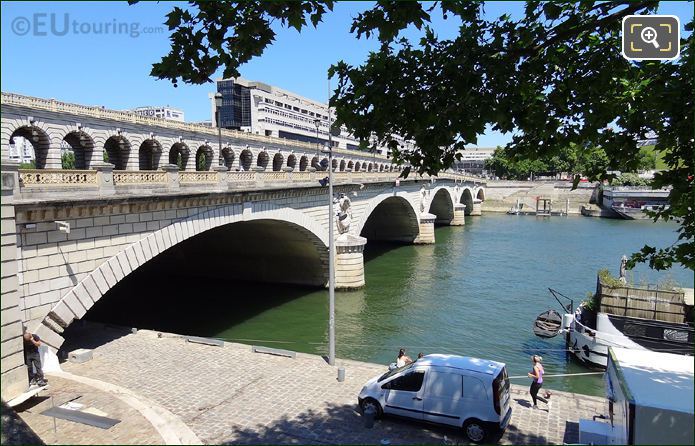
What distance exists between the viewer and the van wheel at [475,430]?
9.76 m

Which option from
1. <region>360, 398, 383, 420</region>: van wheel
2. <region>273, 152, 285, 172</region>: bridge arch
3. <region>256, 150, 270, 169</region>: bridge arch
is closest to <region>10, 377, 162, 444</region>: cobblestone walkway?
<region>360, 398, 383, 420</region>: van wheel

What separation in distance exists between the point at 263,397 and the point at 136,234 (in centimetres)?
690

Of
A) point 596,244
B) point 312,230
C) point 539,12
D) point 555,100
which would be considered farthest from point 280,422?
point 596,244

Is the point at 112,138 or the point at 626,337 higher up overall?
the point at 112,138

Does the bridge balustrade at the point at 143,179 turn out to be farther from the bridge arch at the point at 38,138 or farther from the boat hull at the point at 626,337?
the boat hull at the point at 626,337

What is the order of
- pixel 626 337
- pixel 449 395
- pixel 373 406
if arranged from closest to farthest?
1. pixel 449 395
2. pixel 373 406
3. pixel 626 337

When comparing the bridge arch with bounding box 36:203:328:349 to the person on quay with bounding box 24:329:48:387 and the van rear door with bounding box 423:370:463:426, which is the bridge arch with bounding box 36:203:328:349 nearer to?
the person on quay with bounding box 24:329:48:387

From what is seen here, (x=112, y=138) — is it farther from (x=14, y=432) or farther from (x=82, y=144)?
(x=14, y=432)

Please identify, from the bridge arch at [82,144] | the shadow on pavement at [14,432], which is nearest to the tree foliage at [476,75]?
the shadow on pavement at [14,432]

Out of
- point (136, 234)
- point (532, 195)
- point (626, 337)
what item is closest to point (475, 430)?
point (626, 337)

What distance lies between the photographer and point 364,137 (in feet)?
20.6

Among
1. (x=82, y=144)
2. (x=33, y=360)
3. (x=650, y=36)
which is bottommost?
(x=33, y=360)

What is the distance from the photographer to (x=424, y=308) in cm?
2636

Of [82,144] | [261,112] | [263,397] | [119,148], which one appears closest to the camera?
[263,397]
